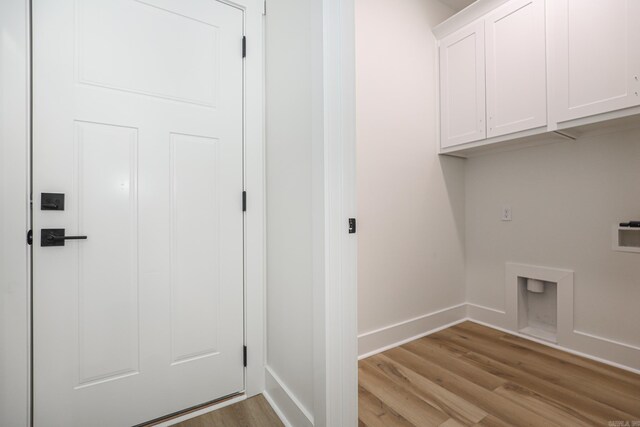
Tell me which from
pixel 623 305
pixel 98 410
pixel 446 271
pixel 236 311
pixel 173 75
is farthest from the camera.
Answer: pixel 446 271

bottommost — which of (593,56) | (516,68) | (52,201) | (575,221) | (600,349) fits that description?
(600,349)

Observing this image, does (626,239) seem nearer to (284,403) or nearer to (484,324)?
(484,324)

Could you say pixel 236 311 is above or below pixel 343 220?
below

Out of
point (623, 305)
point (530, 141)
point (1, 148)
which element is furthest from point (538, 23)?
point (1, 148)

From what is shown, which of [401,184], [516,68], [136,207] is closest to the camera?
[136,207]

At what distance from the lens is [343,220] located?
1119mm

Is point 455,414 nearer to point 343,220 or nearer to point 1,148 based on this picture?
point 343,220

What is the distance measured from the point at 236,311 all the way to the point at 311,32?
56.2 inches

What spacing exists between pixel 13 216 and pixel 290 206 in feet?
3.64

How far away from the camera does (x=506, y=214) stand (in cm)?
247

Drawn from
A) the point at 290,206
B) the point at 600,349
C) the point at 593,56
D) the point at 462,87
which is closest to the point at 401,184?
the point at 462,87

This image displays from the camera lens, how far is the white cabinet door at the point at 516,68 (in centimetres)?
192

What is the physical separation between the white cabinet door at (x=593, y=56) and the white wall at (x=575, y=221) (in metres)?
0.43

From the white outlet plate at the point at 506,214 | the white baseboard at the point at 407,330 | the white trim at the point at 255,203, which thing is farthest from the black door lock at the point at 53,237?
the white outlet plate at the point at 506,214
